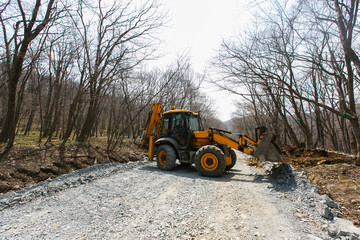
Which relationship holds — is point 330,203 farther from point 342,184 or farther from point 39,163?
point 39,163

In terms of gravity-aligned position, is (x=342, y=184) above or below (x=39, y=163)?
above

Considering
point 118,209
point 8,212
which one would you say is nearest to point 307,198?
point 118,209

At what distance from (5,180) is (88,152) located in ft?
12.5

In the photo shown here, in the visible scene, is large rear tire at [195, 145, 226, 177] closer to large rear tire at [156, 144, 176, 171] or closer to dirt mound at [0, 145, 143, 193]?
large rear tire at [156, 144, 176, 171]

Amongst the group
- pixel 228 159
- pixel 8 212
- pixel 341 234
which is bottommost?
pixel 8 212

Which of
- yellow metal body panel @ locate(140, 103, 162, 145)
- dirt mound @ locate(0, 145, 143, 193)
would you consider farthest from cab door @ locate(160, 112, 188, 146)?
dirt mound @ locate(0, 145, 143, 193)

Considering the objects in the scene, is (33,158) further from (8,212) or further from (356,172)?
(356,172)

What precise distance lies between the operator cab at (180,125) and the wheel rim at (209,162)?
3.71 ft

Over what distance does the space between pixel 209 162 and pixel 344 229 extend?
3.96 metres

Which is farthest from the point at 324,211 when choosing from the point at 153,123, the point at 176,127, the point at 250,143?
the point at 153,123

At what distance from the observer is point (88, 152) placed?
8.48 meters

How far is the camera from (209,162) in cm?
634

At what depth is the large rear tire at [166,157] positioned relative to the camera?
23.7 feet

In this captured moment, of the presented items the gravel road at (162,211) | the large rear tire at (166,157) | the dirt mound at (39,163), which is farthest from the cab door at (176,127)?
the dirt mound at (39,163)
